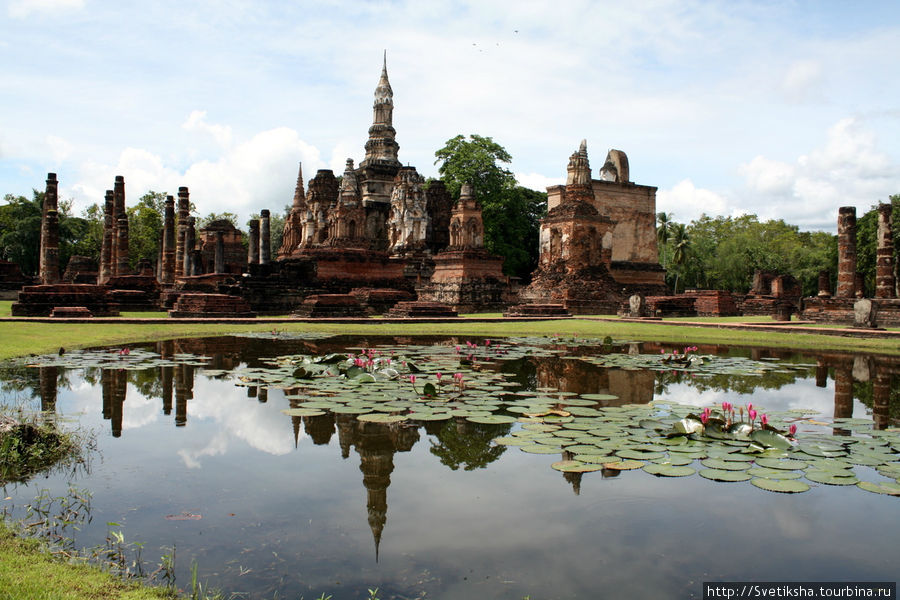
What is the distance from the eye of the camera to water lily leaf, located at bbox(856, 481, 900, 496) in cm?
459

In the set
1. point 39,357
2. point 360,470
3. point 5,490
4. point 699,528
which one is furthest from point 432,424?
point 39,357

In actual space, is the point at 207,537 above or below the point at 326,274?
below

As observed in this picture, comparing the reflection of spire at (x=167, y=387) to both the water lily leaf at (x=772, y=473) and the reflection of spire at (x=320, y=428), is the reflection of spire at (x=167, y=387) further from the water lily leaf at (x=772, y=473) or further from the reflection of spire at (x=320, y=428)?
the water lily leaf at (x=772, y=473)

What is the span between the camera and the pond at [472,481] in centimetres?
351

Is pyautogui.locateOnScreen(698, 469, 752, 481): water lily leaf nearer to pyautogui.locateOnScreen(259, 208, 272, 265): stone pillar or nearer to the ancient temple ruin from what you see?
the ancient temple ruin

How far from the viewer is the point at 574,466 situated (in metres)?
5.12

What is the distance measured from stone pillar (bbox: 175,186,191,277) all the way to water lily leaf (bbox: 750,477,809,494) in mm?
31229

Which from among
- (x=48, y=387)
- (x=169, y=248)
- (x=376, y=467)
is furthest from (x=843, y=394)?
(x=169, y=248)

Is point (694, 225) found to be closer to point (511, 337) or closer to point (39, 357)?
point (511, 337)

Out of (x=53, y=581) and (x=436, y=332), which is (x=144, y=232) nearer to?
(x=436, y=332)

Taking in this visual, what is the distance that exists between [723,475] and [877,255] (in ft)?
82.6

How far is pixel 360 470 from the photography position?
199 inches

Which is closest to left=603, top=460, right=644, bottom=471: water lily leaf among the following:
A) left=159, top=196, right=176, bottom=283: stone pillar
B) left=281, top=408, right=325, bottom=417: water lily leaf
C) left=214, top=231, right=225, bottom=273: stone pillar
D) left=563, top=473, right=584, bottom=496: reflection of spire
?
left=563, top=473, right=584, bottom=496: reflection of spire

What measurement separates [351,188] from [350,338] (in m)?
16.0
